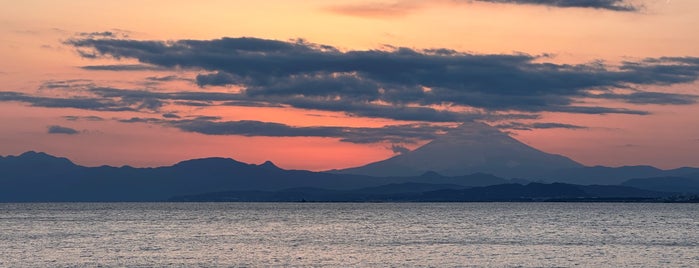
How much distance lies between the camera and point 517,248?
4823 inches

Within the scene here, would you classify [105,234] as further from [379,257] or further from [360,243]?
[379,257]

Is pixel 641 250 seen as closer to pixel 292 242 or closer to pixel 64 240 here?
pixel 292 242

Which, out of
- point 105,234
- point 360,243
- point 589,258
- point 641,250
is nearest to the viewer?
point 589,258

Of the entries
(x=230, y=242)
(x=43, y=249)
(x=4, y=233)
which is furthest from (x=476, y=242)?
(x=4, y=233)

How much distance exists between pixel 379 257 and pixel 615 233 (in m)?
64.8

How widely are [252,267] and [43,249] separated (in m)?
36.1

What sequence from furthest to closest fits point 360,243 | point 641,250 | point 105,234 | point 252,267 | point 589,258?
1. point 105,234
2. point 360,243
3. point 641,250
4. point 589,258
5. point 252,267

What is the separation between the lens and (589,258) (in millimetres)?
109000

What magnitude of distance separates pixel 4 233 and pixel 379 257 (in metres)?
79.8

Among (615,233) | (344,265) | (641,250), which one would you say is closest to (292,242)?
(344,265)

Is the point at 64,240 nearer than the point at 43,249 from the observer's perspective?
No

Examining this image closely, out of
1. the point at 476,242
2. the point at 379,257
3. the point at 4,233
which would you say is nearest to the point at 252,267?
the point at 379,257

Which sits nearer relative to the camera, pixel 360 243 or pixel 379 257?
pixel 379 257

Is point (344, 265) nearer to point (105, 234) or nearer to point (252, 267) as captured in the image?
point (252, 267)
